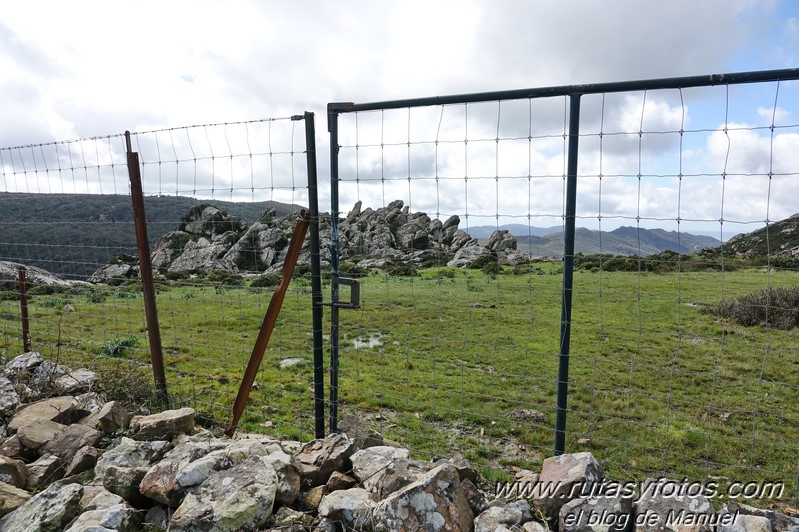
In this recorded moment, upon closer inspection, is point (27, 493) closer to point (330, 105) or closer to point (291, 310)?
point (330, 105)

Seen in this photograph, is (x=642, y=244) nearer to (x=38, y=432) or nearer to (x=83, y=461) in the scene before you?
(x=83, y=461)

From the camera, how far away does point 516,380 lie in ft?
27.6

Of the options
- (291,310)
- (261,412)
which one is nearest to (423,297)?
(291,310)

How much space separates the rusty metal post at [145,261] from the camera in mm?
5602

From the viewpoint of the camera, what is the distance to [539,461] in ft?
18.2

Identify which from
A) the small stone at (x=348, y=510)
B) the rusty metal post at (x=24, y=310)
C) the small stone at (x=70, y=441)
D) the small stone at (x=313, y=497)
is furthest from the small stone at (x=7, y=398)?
the small stone at (x=348, y=510)

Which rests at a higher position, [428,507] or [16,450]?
[428,507]

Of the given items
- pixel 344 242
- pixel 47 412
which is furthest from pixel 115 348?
pixel 344 242

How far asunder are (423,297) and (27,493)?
45.1 ft

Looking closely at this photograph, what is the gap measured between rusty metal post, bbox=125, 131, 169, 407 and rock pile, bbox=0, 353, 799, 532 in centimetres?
109

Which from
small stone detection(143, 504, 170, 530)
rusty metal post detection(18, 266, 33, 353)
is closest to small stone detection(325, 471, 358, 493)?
small stone detection(143, 504, 170, 530)

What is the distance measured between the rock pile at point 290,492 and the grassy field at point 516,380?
1.04 metres

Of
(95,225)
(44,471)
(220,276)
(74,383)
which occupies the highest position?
(95,225)

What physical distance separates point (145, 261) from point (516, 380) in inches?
230
